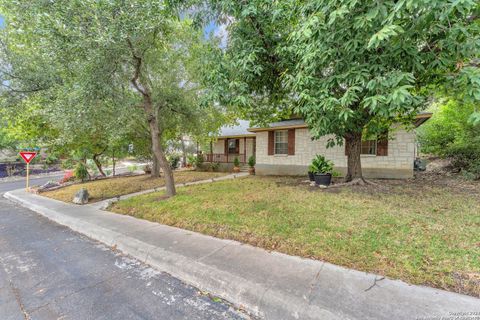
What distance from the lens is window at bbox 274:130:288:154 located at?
12312 mm

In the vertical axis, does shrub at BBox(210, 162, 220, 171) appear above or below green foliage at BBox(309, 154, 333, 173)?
below

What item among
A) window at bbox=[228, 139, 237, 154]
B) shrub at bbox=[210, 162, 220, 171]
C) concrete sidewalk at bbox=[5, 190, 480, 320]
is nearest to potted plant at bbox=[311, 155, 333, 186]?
concrete sidewalk at bbox=[5, 190, 480, 320]

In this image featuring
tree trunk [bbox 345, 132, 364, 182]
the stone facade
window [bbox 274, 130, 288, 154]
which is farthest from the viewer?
window [bbox 274, 130, 288, 154]

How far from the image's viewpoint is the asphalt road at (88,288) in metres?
2.41

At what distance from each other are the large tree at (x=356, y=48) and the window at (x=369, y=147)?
16.4 ft

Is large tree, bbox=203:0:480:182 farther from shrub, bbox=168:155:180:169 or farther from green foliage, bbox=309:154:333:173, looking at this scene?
shrub, bbox=168:155:180:169

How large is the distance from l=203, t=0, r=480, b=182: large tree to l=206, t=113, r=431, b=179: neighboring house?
14.9 feet

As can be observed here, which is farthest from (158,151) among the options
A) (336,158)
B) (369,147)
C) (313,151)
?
(369,147)

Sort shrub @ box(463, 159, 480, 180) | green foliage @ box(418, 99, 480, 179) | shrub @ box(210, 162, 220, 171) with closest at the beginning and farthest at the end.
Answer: shrub @ box(463, 159, 480, 180) → green foliage @ box(418, 99, 480, 179) → shrub @ box(210, 162, 220, 171)

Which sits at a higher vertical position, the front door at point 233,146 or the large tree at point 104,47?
the large tree at point 104,47

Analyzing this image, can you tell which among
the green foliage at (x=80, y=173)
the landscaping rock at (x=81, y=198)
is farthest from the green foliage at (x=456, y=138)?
the green foliage at (x=80, y=173)

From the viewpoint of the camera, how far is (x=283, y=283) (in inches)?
103

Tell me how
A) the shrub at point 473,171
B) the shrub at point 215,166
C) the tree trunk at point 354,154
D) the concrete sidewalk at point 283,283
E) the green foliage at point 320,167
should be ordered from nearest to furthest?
the concrete sidewalk at point 283,283, the tree trunk at point 354,154, the shrub at point 473,171, the green foliage at point 320,167, the shrub at point 215,166

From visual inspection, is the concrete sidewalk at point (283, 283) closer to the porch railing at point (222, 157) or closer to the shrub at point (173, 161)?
the porch railing at point (222, 157)
